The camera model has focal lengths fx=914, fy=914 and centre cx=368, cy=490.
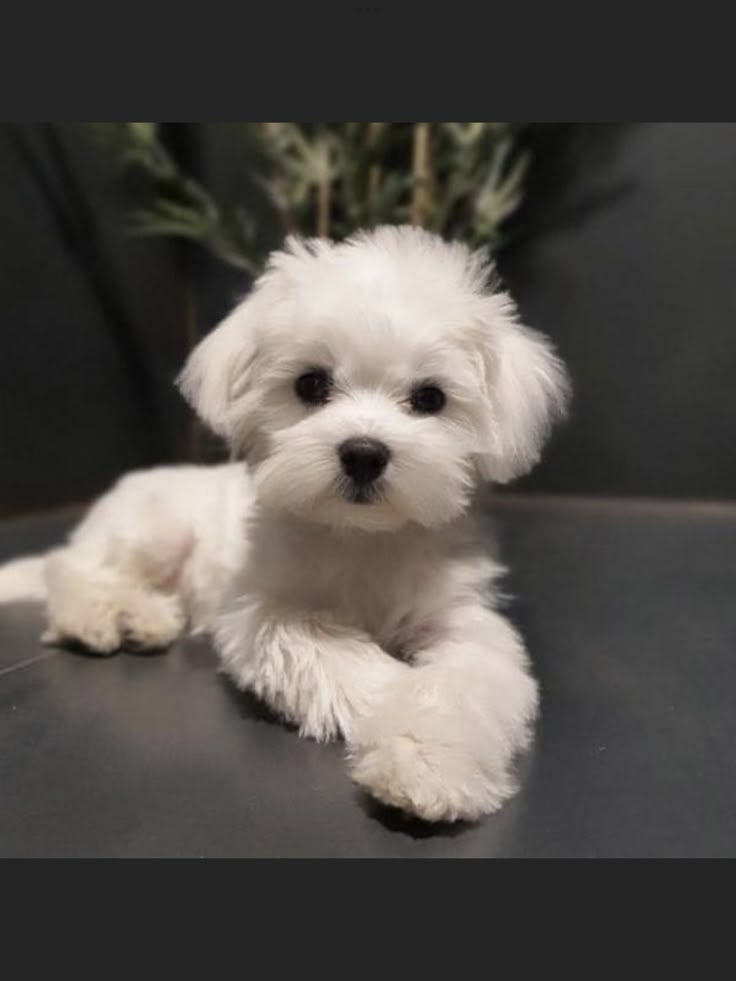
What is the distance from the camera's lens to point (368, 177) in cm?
273

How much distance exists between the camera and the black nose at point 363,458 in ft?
4.16

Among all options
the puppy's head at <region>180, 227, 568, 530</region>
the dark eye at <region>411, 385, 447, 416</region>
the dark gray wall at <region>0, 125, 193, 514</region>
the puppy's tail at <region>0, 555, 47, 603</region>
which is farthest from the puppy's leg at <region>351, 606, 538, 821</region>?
the dark gray wall at <region>0, 125, 193, 514</region>

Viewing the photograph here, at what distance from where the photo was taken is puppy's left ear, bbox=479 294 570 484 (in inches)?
54.9

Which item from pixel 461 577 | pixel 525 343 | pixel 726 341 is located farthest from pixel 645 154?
pixel 461 577

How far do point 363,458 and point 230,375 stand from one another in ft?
0.99

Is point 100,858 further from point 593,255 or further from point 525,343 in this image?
point 593,255

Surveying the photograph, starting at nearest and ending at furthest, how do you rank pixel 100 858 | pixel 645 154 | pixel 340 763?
pixel 100 858 → pixel 340 763 → pixel 645 154

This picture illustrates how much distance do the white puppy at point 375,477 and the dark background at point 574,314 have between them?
126 centimetres

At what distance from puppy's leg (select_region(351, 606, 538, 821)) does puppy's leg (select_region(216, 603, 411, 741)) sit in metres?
0.05

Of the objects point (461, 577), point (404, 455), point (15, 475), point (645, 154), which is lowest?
point (15, 475)

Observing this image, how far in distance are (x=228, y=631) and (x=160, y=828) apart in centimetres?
43

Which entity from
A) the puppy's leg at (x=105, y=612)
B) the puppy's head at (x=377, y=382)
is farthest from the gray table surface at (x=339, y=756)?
the puppy's head at (x=377, y=382)

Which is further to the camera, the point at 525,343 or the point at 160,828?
the point at 525,343

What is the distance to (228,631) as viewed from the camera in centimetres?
148
